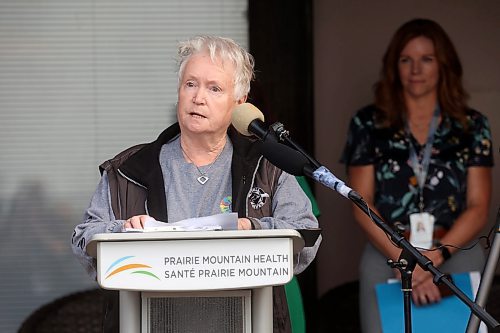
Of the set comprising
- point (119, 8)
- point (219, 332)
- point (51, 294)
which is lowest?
point (51, 294)

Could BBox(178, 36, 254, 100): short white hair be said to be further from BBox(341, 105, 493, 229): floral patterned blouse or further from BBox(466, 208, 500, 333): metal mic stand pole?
BBox(341, 105, 493, 229): floral patterned blouse

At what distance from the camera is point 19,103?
16.5 ft

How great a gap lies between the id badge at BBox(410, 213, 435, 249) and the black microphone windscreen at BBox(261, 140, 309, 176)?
179cm

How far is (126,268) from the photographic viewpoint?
2510 mm

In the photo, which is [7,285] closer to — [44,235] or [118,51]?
[44,235]

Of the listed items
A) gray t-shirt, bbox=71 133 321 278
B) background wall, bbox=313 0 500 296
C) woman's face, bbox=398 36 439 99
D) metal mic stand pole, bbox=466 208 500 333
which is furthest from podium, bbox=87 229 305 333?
background wall, bbox=313 0 500 296

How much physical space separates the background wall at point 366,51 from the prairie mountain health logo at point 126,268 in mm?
3066

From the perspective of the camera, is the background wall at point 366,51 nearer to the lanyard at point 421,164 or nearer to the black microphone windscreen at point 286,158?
the lanyard at point 421,164

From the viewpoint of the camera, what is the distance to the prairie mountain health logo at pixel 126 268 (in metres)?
2.51

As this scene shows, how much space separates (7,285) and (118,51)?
1231mm

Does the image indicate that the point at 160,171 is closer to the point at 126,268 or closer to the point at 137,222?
the point at 137,222

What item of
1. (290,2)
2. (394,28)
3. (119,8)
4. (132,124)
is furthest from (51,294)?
(394,28)

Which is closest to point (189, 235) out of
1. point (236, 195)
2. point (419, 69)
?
point (236, 195)

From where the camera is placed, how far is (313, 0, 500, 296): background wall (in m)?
5.49
